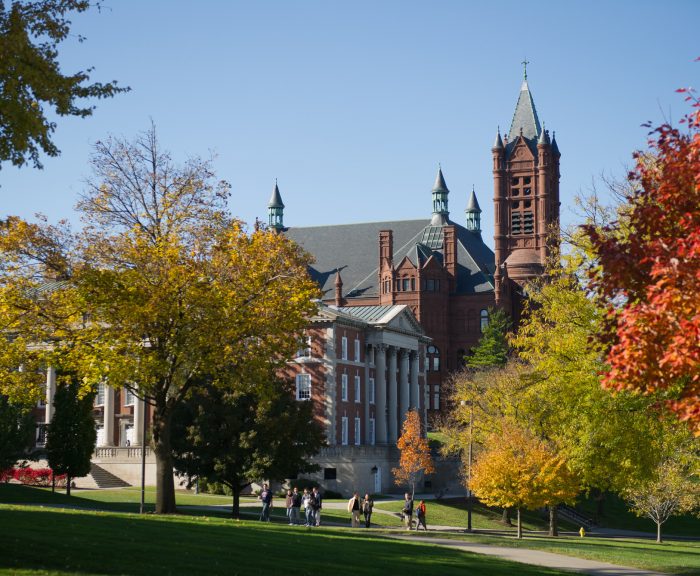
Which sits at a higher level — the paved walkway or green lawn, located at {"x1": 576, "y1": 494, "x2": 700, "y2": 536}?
the paved walkway

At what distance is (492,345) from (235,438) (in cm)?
6746

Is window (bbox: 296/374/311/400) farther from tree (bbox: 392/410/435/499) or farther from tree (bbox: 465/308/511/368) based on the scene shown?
tree (bbox: 465/308/511/368)

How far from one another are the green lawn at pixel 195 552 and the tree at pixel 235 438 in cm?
2141

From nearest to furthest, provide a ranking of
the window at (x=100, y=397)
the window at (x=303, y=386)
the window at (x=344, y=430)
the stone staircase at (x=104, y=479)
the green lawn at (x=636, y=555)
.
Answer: the green lawn at (x=636, y=555)
the stone staircase at (x=104, y=479)
the window at (x=303, y=386)
the window at (x=344, y=430)
the window at (x=100, y=397)

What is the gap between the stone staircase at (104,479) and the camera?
249 feet

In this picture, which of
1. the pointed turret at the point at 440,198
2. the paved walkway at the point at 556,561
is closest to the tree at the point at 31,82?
the paved walkway at the point at 556,561

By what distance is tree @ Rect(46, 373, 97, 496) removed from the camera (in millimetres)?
61688

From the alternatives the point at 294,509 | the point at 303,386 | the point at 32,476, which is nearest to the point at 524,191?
the point at 303,386

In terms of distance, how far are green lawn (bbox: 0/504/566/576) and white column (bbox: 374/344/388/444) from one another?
56.7 metres

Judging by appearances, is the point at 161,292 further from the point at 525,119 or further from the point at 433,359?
the point at 525,119

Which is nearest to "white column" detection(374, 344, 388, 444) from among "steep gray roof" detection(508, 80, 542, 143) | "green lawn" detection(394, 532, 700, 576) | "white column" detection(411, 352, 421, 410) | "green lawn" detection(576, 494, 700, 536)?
"white column" detection(411, 352, 421, 410)

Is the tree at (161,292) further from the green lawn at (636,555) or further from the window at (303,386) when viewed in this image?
the window at (303,386)

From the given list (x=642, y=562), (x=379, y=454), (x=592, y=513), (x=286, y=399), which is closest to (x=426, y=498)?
(x=379, y=454)

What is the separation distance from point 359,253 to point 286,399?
81833mm
